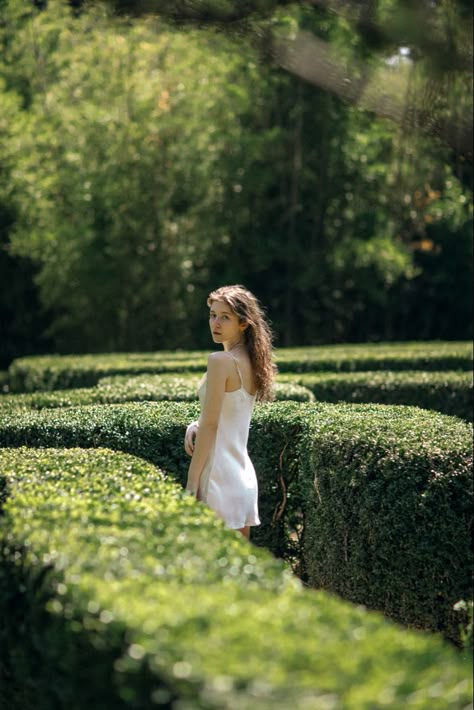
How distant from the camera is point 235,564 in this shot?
3311 mm

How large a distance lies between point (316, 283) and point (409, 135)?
569 inches

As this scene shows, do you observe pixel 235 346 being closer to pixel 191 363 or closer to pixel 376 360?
pixel 191 363

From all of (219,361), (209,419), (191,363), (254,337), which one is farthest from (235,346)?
(191,363)

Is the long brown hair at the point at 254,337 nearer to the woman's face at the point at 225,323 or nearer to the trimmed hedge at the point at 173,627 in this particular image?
the woman's face at the point at 225,323

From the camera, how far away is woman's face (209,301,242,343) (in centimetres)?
531

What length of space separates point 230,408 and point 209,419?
0.17 meters

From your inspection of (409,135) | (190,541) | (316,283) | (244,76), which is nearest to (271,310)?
(316,283)

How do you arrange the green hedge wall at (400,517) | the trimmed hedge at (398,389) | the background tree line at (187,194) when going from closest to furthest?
the green hedge wall at (400,517) < the trimmed hedge at (398,389) < the background tree line at (187,194)

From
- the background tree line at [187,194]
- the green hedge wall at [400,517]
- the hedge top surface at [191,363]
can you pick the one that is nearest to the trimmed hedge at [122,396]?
the green hedge wall at [400,517]

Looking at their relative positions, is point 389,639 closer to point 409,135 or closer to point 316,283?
point 409,135

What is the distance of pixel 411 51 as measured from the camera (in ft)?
23.6

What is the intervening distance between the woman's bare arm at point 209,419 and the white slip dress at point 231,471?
5 cm

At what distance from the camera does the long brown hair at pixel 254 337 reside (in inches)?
208

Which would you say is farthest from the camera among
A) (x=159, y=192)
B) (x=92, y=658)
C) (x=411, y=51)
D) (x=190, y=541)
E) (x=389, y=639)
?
(x=159, y=192)
